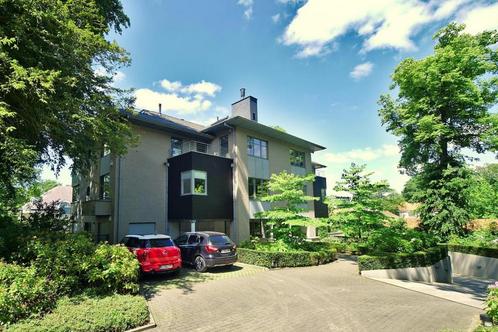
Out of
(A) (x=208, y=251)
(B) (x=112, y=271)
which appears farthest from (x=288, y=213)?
(B) (x=112, y=271)

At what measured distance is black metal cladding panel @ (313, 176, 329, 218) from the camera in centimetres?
3161

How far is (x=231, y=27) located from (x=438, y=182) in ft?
74.6

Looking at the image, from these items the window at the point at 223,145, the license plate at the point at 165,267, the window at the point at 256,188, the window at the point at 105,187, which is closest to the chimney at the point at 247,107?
the window at the point at 223,145

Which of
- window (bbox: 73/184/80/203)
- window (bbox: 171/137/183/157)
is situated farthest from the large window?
window (bbox: 73/184/80/203)

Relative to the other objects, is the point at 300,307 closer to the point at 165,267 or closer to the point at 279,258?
the point at 165,267

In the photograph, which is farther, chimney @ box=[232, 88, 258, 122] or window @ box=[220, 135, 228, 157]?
chimney @ box=[232, 88, 258, 122]

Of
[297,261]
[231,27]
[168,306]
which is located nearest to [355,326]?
[168,306]

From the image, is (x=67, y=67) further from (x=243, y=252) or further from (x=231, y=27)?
(x=243, y=252)

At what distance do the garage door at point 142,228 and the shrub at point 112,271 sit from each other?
974 cm

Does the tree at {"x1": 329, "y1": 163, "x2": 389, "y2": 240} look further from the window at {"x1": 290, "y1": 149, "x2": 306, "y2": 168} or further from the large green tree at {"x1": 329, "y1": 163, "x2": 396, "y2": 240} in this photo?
the window at {"x1": 290, "y1": 149, "x2": 306, "y2": 168}

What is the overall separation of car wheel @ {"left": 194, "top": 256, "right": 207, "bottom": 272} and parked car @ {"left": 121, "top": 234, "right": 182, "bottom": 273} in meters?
1.52

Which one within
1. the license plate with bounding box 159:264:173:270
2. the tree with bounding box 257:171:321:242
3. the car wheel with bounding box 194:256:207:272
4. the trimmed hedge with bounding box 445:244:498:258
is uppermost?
the tree with bounding box 257:171:321:242

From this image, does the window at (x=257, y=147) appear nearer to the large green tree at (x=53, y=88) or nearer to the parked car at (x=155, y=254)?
the large green tree at (x=53, y=88)

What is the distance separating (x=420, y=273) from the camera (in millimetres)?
16766
